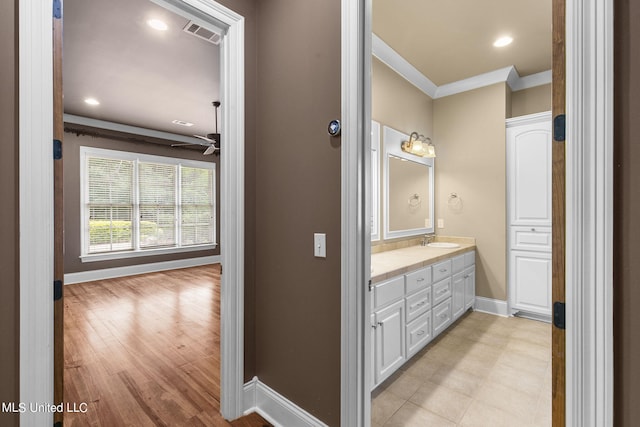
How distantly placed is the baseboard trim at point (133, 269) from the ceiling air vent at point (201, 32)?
15.7ft

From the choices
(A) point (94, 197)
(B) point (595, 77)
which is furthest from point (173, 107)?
(B) point (595, 77)

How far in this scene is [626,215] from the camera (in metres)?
0.76

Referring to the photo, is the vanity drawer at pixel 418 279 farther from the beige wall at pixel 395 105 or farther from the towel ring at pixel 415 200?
the towel ring at pixel 415 200

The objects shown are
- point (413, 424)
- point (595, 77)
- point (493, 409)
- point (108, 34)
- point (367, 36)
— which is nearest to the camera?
point (595, 77)

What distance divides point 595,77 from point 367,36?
0.90 meters

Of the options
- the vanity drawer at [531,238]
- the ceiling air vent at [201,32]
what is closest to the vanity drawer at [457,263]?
the vanity drawer at [531,238]

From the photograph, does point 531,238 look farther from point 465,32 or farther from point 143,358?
point 143,358

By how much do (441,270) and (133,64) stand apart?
4.01 m

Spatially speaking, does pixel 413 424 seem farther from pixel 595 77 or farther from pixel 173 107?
pixel 173 107

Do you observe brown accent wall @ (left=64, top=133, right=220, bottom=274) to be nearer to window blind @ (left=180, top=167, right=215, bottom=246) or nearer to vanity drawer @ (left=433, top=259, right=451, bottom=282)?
window blind @ (left=180, top=167, right=215, bottom=246)

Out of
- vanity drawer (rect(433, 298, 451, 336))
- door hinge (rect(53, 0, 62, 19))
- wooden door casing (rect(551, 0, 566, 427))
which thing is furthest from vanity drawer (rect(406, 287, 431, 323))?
door hinge (rect(53, 0, 62, 19))

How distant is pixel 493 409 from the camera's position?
1.85 meters

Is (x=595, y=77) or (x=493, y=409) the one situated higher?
(x=595, y=77)

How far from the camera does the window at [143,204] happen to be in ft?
17.6
